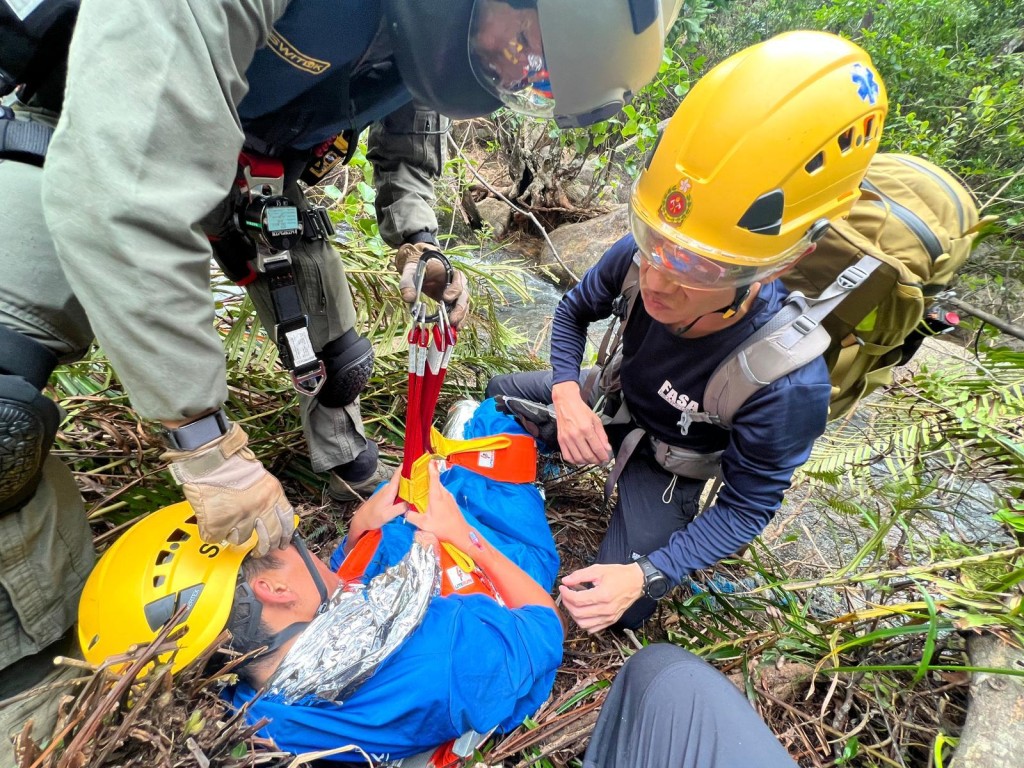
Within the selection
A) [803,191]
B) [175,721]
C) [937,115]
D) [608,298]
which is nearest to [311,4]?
[803,191]

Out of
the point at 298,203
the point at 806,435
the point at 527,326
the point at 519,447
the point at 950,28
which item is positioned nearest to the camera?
the point at 806,435

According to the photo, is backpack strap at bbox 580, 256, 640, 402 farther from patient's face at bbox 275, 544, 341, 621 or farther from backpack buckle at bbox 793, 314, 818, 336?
patient's face at bbox 275, 544, 341, 621

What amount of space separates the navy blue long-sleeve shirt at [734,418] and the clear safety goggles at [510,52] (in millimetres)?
912

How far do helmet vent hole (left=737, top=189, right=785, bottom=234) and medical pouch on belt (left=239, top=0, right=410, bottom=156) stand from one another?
1250mm

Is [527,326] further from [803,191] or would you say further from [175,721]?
[175,721]

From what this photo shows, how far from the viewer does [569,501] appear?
2990mm

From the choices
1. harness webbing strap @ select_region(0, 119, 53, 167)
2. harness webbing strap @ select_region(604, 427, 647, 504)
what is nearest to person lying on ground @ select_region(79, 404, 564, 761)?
harness webbing strap @ select_region(604, 427, 647, 504)

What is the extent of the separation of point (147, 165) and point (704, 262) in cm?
144

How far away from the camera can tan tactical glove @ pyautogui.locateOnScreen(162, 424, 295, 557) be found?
1.31 meters

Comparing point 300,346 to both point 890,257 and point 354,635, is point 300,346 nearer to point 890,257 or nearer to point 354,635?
point 354,635

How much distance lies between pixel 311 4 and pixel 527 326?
394 cm

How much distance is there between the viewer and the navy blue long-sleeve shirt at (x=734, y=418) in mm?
1788

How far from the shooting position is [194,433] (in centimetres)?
129

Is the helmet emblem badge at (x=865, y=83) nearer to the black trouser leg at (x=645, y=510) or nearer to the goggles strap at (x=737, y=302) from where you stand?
the goggles strap at (x=737, y=302)
